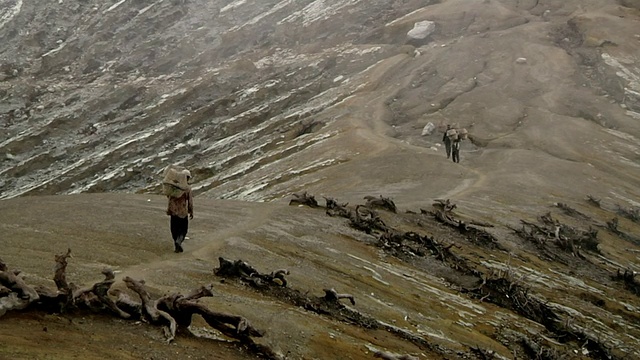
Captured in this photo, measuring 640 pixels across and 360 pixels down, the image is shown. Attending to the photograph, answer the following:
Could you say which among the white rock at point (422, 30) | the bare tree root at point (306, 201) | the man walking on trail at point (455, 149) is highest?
the bare tree root at point (306, 201)

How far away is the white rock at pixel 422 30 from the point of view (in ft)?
233

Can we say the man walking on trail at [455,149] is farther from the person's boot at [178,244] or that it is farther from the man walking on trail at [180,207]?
the man walking on trail at [180,207]

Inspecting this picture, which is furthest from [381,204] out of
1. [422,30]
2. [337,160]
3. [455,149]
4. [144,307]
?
[422,30]

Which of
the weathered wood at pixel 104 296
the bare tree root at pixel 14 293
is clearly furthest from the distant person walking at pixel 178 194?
the bare tree root at pixel 14 293

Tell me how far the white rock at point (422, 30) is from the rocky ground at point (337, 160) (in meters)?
0.30

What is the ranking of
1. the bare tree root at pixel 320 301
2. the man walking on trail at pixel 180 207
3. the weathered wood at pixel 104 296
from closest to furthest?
the weathered wood at pixel 104 296 < the bare tree root at pixel 320 301 < the man walking on trail at pixel 180 207

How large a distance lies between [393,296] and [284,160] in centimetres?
3045

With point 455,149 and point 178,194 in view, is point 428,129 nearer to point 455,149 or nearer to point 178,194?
point 455,149

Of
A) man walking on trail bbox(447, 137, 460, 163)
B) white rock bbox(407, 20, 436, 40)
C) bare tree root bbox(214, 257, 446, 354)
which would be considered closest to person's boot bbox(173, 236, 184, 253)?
bare tree root bbox(214, 257, 446, 354)

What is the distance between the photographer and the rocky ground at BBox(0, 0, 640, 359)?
14.2m

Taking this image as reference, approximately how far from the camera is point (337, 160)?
41969 millimetres

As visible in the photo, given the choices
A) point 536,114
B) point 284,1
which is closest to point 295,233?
point 536,114

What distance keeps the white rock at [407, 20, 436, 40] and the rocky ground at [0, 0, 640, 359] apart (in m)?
0.30

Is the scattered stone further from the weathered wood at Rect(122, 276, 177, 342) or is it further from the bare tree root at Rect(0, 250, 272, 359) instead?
the weathered wood at Rect(122, 276, 177, 342)
